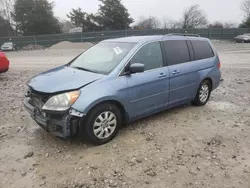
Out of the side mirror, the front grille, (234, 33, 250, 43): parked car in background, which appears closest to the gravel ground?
the front grille

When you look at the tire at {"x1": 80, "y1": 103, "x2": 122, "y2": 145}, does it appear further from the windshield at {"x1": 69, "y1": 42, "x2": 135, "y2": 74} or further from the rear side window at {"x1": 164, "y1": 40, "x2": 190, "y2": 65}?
the rear side window at {"x1": 164, "y1": 40, "x2": 190, "y2": 65}

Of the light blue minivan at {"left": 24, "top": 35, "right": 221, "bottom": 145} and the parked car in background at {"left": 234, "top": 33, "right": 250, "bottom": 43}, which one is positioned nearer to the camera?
the light blue minivan at {"left": 24, "top": 35, "right": 221, "bottom": 145}

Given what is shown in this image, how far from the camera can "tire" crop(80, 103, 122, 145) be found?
3.37 meters

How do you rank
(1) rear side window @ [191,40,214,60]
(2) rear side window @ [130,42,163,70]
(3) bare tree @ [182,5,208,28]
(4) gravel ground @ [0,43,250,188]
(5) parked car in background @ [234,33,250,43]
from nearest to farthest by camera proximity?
(4) gravel ground @ [0,43,250,188] → (2) rear side window @ [130,42,163,70] → (1) rear side window @ [191,40,214,60] → (5) parked car in background @ [234,33,250,43] → (3) bare tree @ [182,5,208,28]

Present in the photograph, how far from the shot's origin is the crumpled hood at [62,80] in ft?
11.0

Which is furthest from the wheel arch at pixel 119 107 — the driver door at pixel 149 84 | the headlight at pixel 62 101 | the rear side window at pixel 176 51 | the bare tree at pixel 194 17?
the bare tree at pixel 194 17

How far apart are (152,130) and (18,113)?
290 cm

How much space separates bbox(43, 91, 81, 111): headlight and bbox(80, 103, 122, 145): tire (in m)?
0.32

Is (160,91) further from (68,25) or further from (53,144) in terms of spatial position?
(68,25)

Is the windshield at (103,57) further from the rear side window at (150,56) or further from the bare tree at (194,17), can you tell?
the bare tree at (194,17)

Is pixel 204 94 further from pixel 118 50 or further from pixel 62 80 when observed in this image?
pixel 62 80

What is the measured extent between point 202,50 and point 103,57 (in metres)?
2.43

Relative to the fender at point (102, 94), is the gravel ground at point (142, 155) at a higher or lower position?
lower

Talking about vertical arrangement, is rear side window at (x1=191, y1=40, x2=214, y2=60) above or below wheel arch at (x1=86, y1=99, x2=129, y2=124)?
above
